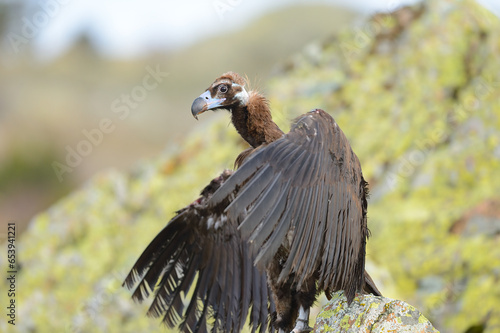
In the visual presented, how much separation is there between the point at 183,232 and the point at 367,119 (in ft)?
15.0

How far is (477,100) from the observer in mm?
8680

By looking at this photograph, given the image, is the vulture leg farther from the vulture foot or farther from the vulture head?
the vulture head

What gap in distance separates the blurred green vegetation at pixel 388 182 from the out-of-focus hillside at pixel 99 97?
1682 millimetres

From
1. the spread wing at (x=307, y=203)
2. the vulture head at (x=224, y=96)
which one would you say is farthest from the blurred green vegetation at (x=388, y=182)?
the vulture head at (x=224, y=96)

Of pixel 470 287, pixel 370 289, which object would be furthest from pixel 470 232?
pixel 370 289

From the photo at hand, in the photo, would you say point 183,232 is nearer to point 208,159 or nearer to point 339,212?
point 339,212

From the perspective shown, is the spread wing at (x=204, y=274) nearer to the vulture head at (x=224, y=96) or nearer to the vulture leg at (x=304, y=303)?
the vulture leg at (x=304, y=303)

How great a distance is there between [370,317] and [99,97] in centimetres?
2894

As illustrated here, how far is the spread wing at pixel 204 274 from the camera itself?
5.44 metres

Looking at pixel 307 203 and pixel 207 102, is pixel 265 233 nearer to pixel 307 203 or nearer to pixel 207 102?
pixel 307 203

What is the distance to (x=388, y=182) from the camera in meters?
8.66

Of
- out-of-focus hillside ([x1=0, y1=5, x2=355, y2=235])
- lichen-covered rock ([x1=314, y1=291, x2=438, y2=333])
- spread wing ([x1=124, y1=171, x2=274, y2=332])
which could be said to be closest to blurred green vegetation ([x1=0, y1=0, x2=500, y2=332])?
out-of-focus hillside ([x1=0, y1=5, x2=355, y2=235])

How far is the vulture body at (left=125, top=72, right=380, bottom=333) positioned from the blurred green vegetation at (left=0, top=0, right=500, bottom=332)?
2.42 meters

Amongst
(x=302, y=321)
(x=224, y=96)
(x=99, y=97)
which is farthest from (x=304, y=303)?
(x=99, y=97)
